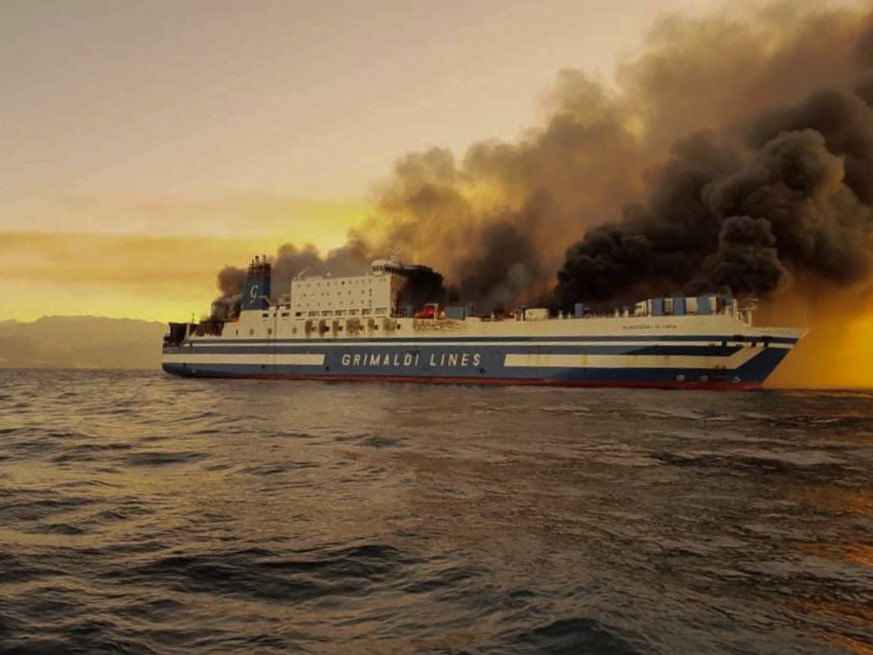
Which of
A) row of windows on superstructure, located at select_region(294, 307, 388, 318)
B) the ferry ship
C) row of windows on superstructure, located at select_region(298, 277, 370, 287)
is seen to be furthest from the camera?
row of windows on superstructure, located at select_region(298, 277, 370, 287)

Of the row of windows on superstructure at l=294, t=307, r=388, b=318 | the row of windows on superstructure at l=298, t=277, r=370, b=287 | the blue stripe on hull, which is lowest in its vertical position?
the blue stripe on hull

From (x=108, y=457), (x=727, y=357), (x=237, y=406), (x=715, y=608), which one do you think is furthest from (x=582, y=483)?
(x=727, y=357)

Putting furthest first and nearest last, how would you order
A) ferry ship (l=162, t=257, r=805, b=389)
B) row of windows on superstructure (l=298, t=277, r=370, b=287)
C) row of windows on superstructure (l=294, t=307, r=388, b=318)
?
row of windows on superstructure (l=298, t=277, r=370, b=287) → row of windows on superstructure (l=294, t=307, r=388, b=318) → ferry ship (l=162, t=257, r=805, b=389)

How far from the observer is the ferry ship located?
50.6m

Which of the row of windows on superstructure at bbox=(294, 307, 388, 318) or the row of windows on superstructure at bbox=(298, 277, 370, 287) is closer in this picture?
the row of windows on superstructure at bbox=(294, 307, 388, 318)

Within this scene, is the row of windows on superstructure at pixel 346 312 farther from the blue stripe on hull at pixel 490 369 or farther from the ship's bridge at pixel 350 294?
the blue stripe on hull at pixel 490 369

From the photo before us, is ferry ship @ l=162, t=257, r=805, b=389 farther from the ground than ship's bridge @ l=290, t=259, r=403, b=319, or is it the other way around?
ship's bridge @ l=290, t=259, r=403, b=319

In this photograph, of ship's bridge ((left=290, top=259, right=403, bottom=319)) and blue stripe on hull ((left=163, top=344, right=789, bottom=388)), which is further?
ship's bridge ((left=290, top=259, right=403, bottom=319))

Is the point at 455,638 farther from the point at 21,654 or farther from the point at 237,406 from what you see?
the point at 237,406

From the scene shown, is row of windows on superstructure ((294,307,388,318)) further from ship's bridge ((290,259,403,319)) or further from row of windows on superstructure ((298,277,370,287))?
row of windows on superstructure ((298,277,370,287))

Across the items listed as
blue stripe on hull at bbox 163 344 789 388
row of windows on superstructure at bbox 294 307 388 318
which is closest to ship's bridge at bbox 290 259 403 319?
row of windows on superstructure at bbox 294 307 388 318

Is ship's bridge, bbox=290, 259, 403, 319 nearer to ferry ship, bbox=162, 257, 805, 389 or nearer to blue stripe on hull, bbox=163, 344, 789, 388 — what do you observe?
ferry ship, bbox=162, 257, 805, 389

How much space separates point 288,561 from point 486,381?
50409 mm

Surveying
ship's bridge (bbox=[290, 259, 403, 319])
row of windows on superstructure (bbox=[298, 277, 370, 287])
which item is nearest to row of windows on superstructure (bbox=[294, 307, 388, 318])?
ship's bridge (bbox=[290, 259, 403, 319])
